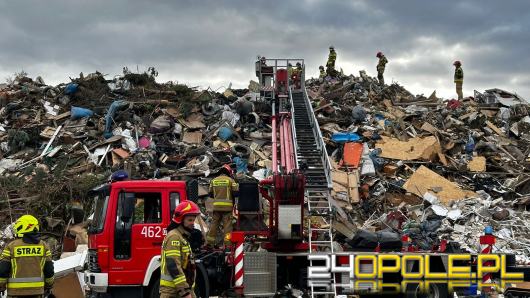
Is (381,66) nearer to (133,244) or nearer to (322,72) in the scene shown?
(322,72)

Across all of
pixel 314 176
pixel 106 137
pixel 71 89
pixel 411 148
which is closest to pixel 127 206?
pixel 314 176

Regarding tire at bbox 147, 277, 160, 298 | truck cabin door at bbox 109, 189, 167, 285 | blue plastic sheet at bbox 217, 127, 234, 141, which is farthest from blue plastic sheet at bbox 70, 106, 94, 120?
tire at bbox 147, 277, 160, 298

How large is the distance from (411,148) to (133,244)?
1255 cm

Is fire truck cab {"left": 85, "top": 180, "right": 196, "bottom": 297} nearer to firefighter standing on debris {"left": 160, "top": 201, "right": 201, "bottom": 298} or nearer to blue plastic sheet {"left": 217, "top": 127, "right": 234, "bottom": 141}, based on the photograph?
firefighter standing on debris {"left": 160, "top": 201, "right": 201, "bottom": 298}

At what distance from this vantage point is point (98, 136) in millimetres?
19578

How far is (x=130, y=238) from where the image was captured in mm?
9336

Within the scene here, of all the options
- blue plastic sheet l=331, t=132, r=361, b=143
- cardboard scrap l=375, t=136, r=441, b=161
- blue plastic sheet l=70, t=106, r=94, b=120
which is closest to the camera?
cardboard scrap l=375, t=136, r=441, b=161

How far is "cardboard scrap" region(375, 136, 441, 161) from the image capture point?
19312 mm

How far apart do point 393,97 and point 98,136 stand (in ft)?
45.7

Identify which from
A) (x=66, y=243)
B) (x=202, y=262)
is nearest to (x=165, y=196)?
(x=202, y=262)

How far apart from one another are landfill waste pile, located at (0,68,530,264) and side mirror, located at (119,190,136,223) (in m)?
3.17

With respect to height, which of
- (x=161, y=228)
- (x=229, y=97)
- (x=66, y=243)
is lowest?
(x=66, y=243)

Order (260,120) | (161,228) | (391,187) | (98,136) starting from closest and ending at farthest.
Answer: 1. (161,228)
2. (391,187)
3. (98,136)
4. (260,120)

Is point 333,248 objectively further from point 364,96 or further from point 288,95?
point 364,96
